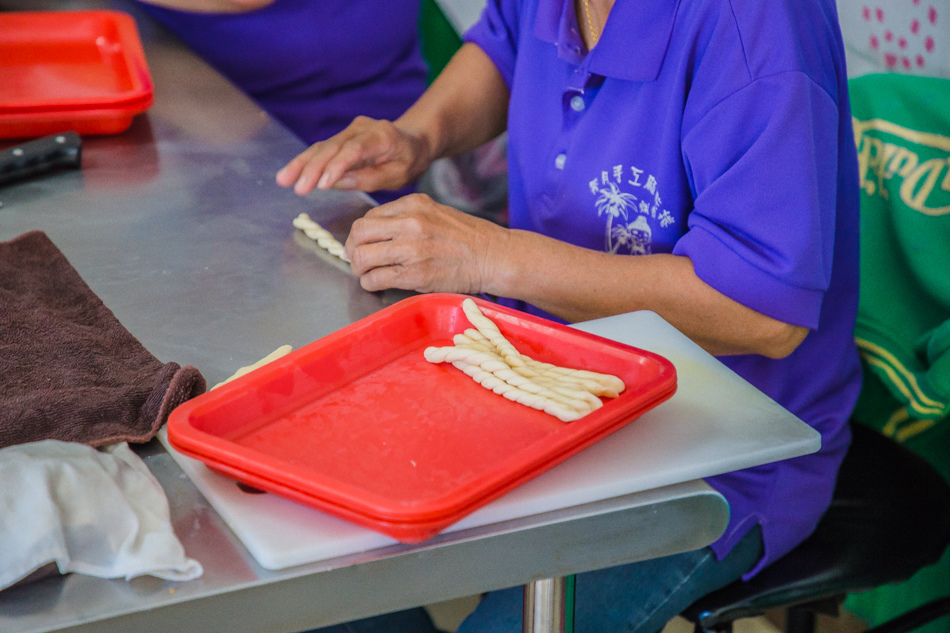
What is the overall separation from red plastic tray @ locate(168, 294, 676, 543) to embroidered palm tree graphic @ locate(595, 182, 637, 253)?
1.15 ft

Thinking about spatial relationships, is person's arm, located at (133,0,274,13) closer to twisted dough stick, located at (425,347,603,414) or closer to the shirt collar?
the shirt collar

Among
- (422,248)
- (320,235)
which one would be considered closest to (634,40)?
(422,248)

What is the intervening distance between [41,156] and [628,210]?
0.90 metres

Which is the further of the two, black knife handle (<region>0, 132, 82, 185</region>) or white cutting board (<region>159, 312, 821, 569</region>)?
black knife handle (<region>0, 132, 82, 185</region>)

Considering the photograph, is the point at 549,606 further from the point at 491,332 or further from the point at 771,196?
the point at 771,196

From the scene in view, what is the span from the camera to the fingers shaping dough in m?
0.72

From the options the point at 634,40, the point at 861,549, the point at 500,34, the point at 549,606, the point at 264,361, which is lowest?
the point at 861,549

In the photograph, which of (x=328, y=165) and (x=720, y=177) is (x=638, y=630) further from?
(x=328, y=165)

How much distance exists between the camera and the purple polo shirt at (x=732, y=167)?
0.94 meters

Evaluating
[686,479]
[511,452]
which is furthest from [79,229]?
[686,479]

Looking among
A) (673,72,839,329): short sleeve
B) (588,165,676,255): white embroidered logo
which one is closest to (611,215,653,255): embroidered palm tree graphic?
(588,165,676,255): white embroidered logo

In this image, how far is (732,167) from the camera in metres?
0.95

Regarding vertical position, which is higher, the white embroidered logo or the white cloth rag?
the white embroidered logo

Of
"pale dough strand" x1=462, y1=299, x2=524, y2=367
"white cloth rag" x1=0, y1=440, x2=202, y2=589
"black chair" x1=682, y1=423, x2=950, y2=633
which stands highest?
"pale dough strand" x1=462, y1=299, x2=524, y2=367
